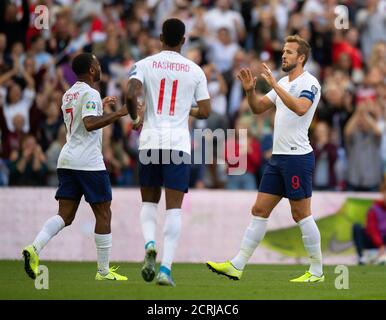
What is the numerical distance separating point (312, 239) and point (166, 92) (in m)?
2.78

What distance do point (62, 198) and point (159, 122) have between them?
1835 millimetres

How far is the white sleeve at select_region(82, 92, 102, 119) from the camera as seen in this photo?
13.0 metres

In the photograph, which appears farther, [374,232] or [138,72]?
[374,232]

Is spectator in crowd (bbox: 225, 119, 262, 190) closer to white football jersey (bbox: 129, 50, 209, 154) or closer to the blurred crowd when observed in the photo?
the blurred crowd

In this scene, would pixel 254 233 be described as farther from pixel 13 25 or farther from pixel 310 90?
pixel 13 25

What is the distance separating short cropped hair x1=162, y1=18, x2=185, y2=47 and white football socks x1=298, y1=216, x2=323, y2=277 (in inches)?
112

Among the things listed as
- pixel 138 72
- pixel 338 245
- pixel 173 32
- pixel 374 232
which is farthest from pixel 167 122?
pixel 338 245

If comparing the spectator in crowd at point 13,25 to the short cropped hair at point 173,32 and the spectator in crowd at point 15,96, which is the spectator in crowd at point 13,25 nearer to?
the spectator in crowd at point 15,96

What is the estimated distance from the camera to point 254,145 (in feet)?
69.9

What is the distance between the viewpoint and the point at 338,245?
20219 mm

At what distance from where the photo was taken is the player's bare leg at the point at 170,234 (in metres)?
12.1

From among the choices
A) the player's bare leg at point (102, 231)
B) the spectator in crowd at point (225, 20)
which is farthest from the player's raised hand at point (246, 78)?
the spectator in crowd at point (225, 20)

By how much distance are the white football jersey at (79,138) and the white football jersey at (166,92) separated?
1001 millimetres

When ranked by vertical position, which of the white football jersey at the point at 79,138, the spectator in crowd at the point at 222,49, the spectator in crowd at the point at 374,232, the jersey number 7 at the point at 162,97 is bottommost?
the spectator in crowd at the point at 374,232
